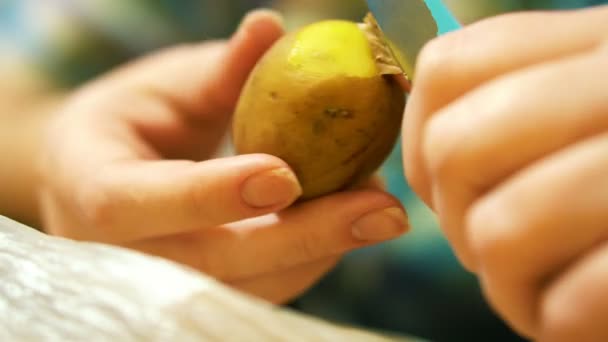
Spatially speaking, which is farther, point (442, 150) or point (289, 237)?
point (289, 237)


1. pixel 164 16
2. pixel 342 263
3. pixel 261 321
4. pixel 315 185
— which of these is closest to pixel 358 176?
pixel 315 185

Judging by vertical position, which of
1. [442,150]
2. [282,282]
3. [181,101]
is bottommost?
[282,282]

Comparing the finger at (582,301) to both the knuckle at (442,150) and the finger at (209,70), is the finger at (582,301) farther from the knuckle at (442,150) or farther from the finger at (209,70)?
the finger at (209,70)

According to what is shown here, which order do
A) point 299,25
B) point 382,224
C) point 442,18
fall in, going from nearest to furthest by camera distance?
point 442,18 < point 382,224 < point 299,25

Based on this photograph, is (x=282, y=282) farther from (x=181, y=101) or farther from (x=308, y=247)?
(x=181, y=101)

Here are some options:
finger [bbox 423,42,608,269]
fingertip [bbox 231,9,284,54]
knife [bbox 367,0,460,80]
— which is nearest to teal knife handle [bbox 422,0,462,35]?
knife [bbox 367,0,460,80]

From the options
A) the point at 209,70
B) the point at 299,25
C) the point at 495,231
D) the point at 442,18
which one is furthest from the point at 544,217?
the point at 299,25

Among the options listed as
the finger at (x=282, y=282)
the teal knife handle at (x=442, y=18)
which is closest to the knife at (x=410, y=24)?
the teal knife handle at (x=442, y=18)
